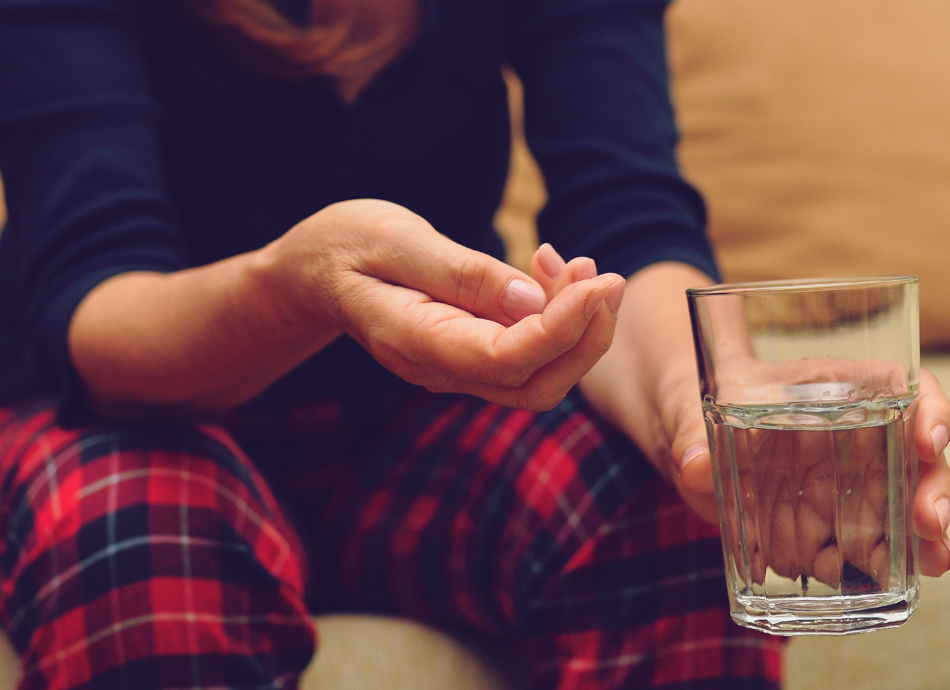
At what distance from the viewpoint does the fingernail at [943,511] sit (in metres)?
0.41

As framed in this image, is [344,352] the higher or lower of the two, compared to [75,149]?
lower

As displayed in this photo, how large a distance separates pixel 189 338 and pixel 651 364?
31 cm

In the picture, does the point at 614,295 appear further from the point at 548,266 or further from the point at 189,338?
the point at 189,338

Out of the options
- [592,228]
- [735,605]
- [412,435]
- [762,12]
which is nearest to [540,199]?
[762,12]

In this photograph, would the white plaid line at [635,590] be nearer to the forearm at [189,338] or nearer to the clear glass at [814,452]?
the clear glass at [814,452]

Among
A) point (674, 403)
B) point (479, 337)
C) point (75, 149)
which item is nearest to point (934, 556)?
point (674, 403)

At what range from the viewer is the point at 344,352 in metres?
0.70

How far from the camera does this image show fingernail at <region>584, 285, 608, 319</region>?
0.34 m

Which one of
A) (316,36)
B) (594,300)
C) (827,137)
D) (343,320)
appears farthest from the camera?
(827,137)

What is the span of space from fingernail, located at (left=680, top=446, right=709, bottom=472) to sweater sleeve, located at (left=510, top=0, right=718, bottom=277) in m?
0.26

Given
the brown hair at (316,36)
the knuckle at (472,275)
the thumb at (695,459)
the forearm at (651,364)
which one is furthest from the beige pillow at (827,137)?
the knuckle at (472,275)

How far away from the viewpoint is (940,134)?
108 centimetres

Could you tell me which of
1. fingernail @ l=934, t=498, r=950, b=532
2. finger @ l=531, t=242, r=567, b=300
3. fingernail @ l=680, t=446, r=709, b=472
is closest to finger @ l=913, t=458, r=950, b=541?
fingernail @ l=934, t=498, r=950, b=532

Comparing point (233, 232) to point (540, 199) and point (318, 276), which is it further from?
point (540, 199)
